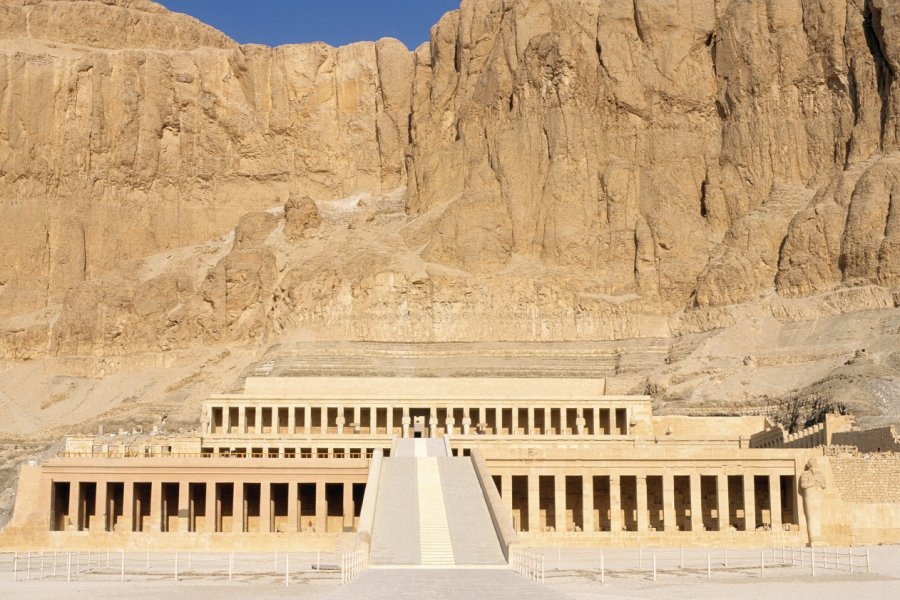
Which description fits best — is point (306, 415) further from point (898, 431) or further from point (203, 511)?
point (898, 431)

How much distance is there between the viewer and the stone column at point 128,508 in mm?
64312

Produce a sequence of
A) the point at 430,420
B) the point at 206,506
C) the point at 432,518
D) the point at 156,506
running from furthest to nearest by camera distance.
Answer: the point at 430,420 → the point at 206,506 → the point at 156,506 → the point at 432,518

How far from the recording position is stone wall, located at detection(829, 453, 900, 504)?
61.7m

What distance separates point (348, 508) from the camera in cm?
6406

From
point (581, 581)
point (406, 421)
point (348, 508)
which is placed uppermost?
point (406, 421)

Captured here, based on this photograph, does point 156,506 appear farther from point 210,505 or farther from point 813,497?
point 813,497

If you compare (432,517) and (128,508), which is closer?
(432,517)

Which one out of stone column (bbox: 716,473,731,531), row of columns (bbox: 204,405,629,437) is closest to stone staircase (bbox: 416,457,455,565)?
stone column (bbox: 716,473,731,531)

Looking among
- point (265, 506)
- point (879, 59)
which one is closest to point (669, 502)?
point (265, 506)

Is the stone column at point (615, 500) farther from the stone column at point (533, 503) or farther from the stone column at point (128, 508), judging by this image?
the stone column at point (128, 508)

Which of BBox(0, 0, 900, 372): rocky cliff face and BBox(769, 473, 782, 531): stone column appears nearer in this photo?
BBox(769, 473, 782, 531): stone column

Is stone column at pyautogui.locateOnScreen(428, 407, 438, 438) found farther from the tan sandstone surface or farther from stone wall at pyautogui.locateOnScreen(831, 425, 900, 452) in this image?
stone wall at pyautogui.locateOnScreen(831, 425, 900, 452)

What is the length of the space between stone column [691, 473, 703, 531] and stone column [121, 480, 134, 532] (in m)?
24.0

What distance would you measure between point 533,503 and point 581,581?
66.8ft
